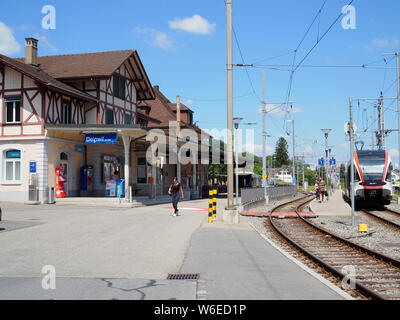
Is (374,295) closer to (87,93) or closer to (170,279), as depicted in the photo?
(170,279)

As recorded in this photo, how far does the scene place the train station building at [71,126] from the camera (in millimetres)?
22656

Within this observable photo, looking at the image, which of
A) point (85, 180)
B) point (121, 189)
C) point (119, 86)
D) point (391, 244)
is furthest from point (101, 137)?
point (391, 244)

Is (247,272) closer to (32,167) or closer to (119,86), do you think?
(32,167)

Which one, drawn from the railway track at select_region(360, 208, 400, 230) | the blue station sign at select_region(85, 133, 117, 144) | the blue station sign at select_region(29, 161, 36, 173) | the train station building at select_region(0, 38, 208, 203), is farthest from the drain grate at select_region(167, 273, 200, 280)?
the blue station sign at select_region(29, 161, 36, 173)

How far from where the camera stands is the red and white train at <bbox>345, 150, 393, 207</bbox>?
23531mm

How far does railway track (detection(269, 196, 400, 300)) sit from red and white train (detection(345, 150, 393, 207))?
1044cm

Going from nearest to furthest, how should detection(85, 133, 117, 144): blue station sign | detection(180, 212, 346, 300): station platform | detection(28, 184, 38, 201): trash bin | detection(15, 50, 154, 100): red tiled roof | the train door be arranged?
detection(180, 212, 346, 300): station platform, detection(85, 133, 117, 144): blue station sign, detection(28, 184, 38, 201): trash bin, the train door, detection(15, 50, 154, 100): red tiled roof

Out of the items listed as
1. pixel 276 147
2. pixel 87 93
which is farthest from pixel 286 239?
pixel 276 147

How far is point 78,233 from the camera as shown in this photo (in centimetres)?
1210

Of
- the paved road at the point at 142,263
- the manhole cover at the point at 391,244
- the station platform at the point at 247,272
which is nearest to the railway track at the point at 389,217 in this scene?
the manhole cover at the point at 391,244

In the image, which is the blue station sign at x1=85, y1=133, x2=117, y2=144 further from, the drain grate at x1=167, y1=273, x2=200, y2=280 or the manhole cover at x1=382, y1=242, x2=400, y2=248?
the drain grate at x1=167, y1=273, x2=200, y2=280

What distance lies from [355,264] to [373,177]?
16.1m
